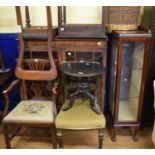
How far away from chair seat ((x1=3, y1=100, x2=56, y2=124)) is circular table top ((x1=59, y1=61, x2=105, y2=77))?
0.41m

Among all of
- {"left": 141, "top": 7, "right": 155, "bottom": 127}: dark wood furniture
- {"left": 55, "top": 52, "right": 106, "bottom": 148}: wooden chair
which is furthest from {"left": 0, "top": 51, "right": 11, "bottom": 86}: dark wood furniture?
{"left": 141, "top": 7, "right": 155, "bottom": 127}: dark wood furniture

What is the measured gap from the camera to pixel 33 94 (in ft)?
7.15

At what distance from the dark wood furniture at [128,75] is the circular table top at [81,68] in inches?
8.5

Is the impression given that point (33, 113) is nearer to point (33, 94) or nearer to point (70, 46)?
point (33, 94)

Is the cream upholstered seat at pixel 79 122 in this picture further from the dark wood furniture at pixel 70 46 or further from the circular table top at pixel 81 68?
the circular table top at pixel 81 68

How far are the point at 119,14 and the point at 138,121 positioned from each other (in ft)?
3.63

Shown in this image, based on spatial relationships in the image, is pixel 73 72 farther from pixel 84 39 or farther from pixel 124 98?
pixel 124 98

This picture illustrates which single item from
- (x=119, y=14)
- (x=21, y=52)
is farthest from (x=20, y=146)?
(x=119, y=14)

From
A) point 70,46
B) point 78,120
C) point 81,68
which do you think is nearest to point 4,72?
point 70,46

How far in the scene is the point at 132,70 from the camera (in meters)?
2.08

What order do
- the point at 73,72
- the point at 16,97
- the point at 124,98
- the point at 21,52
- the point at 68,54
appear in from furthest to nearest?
the point at 16,97
the point at 124,98
the point at 68,54
the point at 21,52
the point at 73,72

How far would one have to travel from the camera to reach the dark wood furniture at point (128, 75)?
5.91 feet

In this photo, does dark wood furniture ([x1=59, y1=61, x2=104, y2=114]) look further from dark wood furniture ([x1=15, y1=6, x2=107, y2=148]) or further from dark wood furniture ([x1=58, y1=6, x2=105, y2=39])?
dark wood furniture ([x1=58, y1=6, x2=105, y2=39])

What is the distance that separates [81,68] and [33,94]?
2.30 feet
